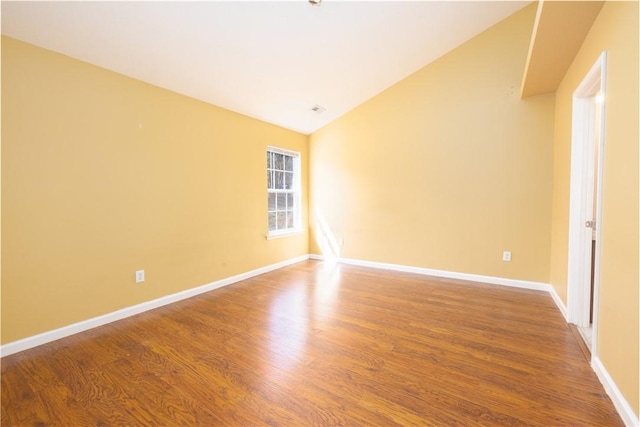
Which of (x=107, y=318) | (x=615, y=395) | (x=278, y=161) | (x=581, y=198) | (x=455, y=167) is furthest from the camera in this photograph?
(x=278, y=161)

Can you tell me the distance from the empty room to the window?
0.18 feet

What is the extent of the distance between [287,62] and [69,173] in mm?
2306

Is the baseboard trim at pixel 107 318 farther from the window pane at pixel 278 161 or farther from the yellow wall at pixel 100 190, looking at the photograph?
the window pane at pixel 278 161

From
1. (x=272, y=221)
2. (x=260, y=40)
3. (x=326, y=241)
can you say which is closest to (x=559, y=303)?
(x=326, y=241)

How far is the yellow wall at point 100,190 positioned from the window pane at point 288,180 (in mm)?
1175

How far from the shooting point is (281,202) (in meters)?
4.70

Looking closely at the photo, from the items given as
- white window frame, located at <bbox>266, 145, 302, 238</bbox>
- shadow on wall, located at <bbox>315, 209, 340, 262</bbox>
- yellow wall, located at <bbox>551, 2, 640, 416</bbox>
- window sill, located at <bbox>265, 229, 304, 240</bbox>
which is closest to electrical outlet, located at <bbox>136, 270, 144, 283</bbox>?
window sill, located at <bbox>265, 229, 304, 240</bbox>

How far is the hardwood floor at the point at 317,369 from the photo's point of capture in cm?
146

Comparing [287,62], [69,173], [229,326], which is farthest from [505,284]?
[69,173]

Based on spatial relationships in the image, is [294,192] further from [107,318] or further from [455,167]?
[107,318]

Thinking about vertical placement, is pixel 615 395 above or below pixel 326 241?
below

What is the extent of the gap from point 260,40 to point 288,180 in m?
2.46

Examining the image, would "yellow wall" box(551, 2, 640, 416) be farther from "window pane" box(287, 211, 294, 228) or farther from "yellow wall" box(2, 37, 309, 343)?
"window pane" box(287, 211, 294, 228)

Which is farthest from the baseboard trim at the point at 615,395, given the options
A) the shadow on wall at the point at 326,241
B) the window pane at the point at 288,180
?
the window pane at the point at 288,180
